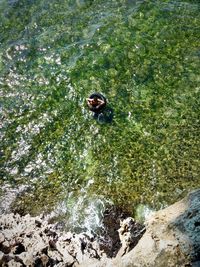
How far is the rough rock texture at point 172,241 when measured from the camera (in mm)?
5387

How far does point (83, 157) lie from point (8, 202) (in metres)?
2.00

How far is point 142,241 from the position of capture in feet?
19.9

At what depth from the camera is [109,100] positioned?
390 inches

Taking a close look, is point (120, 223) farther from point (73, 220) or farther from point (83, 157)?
point (83, 157)

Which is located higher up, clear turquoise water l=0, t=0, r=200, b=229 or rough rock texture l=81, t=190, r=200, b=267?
rough rock texture l=81, t=190, r=200, b=267

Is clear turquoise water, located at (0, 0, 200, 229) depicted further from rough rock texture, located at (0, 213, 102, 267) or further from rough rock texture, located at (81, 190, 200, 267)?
rough rock texture, located at (81, 190, 200, 267)

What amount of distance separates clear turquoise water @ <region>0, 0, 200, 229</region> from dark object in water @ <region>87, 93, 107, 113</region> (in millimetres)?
258

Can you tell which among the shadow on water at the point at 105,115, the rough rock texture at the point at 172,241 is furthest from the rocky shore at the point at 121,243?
the shadow on water at the point at 105,115

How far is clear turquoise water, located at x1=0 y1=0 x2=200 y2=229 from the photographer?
8398 millimetres

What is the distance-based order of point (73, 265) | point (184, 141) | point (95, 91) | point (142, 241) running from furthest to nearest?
point (95, 91)
point (184, 141)
point (73, 265)
point (142, 241)

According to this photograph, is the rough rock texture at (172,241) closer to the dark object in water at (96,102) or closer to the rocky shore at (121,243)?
the rocky shore at (121,243)

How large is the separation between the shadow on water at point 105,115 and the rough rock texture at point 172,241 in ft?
12.3

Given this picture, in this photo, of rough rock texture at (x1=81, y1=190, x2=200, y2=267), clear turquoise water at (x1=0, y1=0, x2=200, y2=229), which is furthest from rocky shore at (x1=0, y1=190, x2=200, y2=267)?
clear turquoise water at (x1=0, y1=0, x2=200, y2=229)

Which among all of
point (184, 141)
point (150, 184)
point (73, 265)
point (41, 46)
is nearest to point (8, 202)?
point (73, 265)
